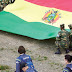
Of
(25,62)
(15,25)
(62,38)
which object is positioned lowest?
(25,62)

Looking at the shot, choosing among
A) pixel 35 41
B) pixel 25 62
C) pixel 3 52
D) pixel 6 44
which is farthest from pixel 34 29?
pixel 25 62

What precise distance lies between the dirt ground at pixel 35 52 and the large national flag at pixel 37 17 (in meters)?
0.28

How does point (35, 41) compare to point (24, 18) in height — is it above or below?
below

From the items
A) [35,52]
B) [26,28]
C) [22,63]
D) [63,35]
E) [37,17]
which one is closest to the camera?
[22,63]

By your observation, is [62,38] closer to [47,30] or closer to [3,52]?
[47,30]

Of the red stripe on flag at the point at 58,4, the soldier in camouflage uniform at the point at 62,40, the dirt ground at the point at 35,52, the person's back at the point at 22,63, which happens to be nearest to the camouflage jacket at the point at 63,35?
the soldier in camouflage uniform at the point at 62,40

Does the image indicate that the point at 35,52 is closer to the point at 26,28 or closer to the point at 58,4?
the point at 26,28

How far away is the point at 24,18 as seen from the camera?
10859 millimetres

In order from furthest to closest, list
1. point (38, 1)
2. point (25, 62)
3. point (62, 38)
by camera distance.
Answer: point (38, 1) < point (62, 38) < point (25, 62)

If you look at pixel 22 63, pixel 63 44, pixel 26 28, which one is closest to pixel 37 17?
pixel 26 28

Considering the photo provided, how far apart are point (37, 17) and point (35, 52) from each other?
2640mm

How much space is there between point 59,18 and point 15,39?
205 cm

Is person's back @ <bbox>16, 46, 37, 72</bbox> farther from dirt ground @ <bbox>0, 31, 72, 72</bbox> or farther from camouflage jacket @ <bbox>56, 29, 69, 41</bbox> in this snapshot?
camouflage jacket @ <bbox>56, 29, 69, 41</bbox>

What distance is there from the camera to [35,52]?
851 centimetres
